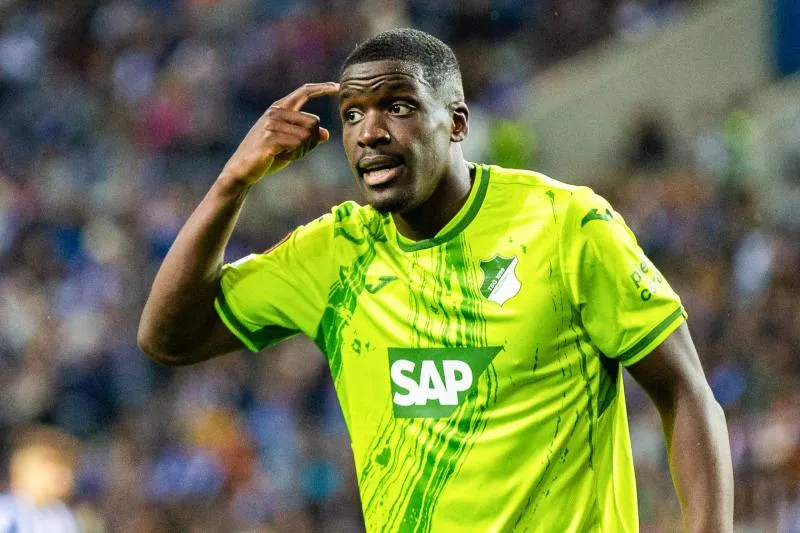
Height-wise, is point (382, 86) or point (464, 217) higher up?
point (382, 86)

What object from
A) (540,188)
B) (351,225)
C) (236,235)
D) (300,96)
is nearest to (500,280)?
(540,188)

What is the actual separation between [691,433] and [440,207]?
0.84 m

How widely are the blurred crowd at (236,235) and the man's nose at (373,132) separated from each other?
15.9 feet

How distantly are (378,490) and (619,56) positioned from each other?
10727mm

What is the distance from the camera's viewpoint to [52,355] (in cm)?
1130

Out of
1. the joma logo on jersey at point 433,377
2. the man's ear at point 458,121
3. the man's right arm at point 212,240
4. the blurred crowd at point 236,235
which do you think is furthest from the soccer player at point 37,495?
the man's ear at point 458,121

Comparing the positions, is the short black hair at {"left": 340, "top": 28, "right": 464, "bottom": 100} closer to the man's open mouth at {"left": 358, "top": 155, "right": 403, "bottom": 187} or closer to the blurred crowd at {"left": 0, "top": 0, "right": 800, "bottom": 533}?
the man's open mouth at {"left": 358, "top": 155, "right": 403, "bottom": 187}

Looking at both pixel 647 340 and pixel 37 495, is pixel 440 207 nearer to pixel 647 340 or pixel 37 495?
pixel 647 340

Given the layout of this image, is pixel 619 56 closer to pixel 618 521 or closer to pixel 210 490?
pixel 210 490

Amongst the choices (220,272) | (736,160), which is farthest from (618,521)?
(736,160)

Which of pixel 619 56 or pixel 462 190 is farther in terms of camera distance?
pixel 619 56

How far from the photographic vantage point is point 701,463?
3338mm

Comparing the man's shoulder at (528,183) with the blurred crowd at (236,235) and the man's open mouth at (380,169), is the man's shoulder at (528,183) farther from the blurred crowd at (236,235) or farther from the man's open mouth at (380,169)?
the blurred crowd at (236,235)

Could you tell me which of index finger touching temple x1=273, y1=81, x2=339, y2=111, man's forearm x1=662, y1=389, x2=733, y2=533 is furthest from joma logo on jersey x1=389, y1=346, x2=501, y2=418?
index finger touching temple x1=273, y1=81, x2=339, y2=111
